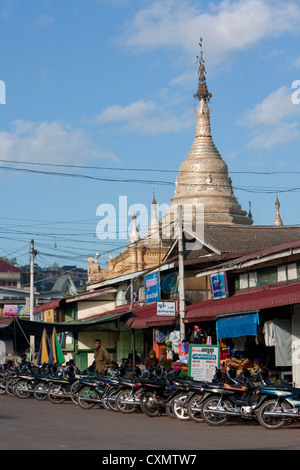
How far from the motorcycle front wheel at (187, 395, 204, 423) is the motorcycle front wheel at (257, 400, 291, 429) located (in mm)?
1631

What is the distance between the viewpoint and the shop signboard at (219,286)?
82.7ft

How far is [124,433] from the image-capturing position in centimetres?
1345

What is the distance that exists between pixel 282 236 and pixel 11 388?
1484 centimetres

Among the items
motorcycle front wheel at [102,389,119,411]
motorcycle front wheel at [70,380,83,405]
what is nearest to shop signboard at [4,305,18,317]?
motorcycle front wheel at [70,380,83,405]

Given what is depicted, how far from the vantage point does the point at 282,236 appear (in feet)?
114

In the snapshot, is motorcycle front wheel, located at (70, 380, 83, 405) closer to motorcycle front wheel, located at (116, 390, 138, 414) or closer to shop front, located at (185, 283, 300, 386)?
motorcycle front wheel, located at (116, 390, 138, 414)

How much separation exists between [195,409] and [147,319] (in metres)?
11.9

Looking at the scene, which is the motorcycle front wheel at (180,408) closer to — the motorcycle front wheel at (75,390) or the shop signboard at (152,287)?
the motorcycle front wheel at (75,390)

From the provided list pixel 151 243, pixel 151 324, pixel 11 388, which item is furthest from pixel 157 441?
pixel 151 243

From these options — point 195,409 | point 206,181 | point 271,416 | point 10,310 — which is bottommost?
point 271,416

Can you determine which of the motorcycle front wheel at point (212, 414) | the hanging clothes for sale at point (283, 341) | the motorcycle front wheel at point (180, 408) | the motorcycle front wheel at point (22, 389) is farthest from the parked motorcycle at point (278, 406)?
the motorcycle front wheel at point (22, 389)

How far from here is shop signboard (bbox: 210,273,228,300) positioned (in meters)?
25.2

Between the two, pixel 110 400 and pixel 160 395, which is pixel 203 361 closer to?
pixel 160 395

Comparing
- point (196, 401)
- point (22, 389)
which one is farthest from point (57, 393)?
point (196, 401)
